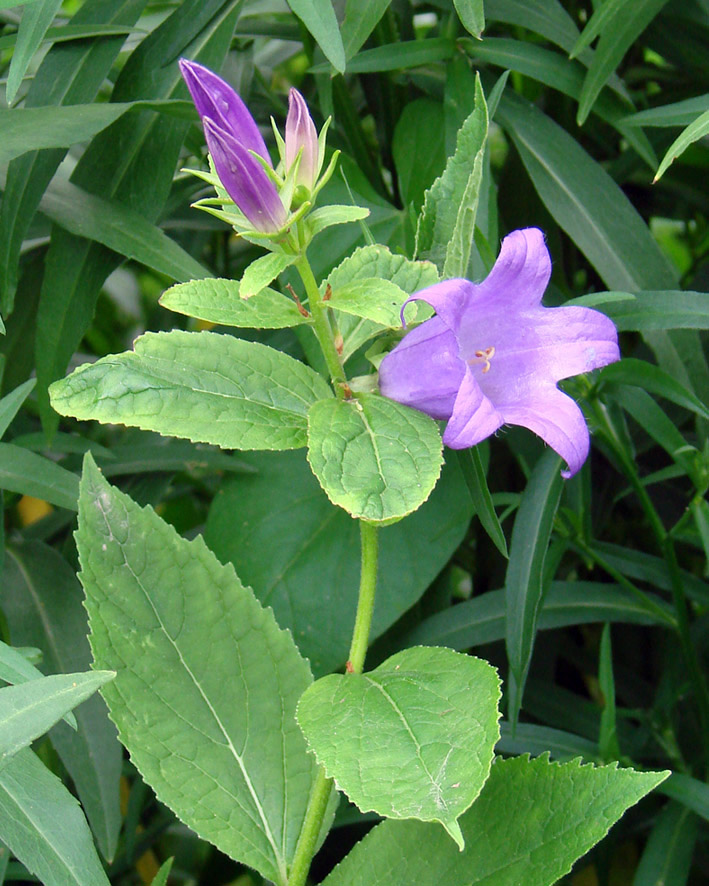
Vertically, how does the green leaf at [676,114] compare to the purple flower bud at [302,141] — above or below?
below

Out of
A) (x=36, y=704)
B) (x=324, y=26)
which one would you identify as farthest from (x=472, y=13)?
(x=36, y=704)

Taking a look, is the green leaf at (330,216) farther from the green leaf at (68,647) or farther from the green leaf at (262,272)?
the green leaf at (68,647)

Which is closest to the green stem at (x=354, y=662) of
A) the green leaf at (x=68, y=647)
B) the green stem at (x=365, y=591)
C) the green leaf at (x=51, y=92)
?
the green stem at (x=365, y=591)

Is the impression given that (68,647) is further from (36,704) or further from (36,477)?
(36,704)

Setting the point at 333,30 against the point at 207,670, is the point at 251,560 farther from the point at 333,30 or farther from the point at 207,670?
the point at 333,30

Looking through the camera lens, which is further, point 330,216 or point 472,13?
point 472,13
